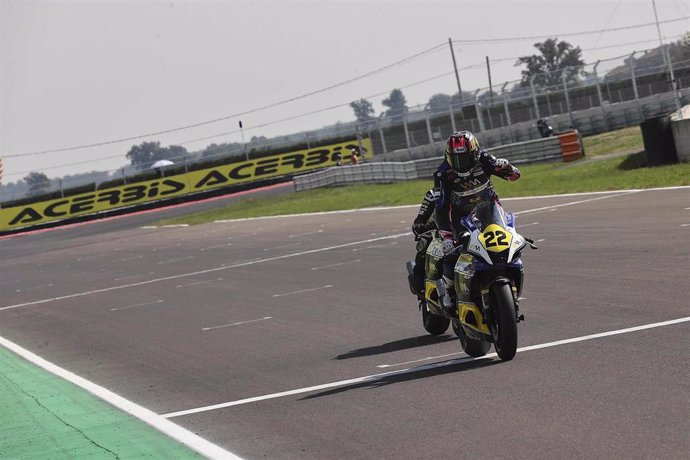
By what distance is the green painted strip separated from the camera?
25.2 ft

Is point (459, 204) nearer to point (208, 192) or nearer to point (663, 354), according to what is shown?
point (663, 354)

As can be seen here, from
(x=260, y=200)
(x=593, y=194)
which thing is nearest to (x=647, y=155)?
(x=593, y=194)

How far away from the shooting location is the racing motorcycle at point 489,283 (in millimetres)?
8711

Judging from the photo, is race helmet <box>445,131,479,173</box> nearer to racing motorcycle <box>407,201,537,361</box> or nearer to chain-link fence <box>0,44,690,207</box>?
racing motorcycle <box>407,201,537,361</box>

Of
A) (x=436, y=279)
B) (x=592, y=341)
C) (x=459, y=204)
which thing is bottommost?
(x=592, y=341)

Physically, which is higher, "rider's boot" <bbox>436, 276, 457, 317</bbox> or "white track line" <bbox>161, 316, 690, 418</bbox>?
"rider's boot" <bbox>436, 276, 457, 317</bbox>

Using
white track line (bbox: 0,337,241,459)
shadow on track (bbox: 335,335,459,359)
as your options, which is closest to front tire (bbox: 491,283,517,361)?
shadow on track (bbox: 335,335,459,359)

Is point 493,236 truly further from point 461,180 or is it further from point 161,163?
point 161,163

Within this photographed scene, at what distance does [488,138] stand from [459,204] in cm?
4075

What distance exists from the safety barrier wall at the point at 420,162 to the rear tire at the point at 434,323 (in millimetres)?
28908

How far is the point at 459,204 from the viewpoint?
959cm

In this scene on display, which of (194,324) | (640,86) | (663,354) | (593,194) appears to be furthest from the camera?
(640,86)

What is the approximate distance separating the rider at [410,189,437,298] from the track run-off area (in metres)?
0.57

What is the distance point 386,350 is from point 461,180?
75.5 inches
